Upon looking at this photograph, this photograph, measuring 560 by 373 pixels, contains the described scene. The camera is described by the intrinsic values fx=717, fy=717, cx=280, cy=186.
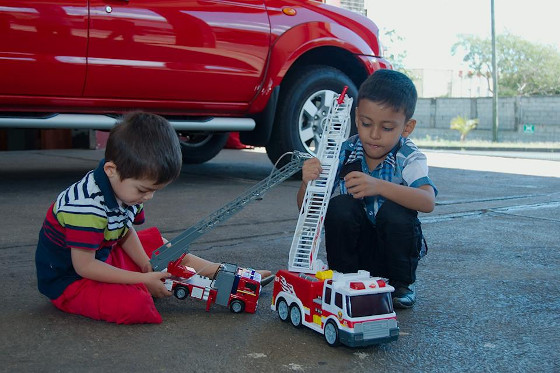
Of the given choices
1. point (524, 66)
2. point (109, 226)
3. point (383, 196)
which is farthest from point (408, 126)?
point (524, 66)

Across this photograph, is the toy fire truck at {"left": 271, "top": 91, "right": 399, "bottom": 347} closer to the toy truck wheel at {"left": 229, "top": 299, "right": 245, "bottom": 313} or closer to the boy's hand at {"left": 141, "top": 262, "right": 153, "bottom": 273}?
the toy truck wheel at {"left": 229, "top": 299, "right": 245, "bottom": 313}

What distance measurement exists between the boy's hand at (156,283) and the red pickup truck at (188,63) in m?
2.69

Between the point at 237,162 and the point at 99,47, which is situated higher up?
the point at 99,47

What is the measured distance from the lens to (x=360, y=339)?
6.75 feet

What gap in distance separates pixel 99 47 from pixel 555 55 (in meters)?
64.5

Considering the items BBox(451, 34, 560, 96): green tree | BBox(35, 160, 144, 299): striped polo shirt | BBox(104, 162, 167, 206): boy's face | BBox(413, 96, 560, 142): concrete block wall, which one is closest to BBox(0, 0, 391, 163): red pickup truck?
BBox(35, 160, 144, 299): striped polo shirt

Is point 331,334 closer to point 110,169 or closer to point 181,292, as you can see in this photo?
point 181,292

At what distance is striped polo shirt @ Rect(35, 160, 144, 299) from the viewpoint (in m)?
2.29

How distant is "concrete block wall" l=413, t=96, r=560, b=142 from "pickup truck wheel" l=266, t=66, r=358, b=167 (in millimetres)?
28560

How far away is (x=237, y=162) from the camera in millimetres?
7875

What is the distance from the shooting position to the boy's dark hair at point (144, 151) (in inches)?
89.0

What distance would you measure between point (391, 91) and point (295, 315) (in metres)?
0.88

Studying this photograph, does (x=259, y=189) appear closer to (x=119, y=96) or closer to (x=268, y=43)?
(x=119, y=96)

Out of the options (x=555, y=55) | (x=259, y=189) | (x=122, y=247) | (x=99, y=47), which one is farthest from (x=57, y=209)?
(x=555, y=55)
